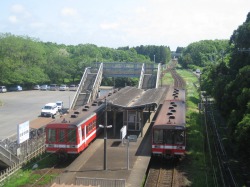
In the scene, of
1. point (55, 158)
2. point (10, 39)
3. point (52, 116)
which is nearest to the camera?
point (55, 158)

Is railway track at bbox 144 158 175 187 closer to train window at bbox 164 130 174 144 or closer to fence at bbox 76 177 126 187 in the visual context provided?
train window at bbox 164 130 174 144

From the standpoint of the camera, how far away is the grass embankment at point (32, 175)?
20.4 metres

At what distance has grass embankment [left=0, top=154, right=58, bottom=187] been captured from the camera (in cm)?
2038

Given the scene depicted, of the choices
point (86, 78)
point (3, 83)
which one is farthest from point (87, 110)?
point (3, 83)

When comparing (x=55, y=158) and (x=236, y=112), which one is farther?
(x=55, y=158)

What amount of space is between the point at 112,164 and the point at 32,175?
4953 millimetres

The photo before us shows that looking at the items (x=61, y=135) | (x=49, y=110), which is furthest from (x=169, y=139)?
(x=49, y=110)

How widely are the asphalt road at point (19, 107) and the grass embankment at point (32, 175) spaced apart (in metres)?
8.25

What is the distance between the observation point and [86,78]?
1941 inches

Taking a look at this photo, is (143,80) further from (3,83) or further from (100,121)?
(3,83)

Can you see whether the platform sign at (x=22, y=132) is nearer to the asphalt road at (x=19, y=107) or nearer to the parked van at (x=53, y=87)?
the asphalt road at (x=19, y=107)

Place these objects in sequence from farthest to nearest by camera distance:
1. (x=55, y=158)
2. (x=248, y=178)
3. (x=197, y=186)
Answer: (x=55, y=158) → (x=248, y=178) → (x=197, y=186)

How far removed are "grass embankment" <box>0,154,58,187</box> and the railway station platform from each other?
1.08m

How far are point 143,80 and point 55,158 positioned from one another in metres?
27.0
